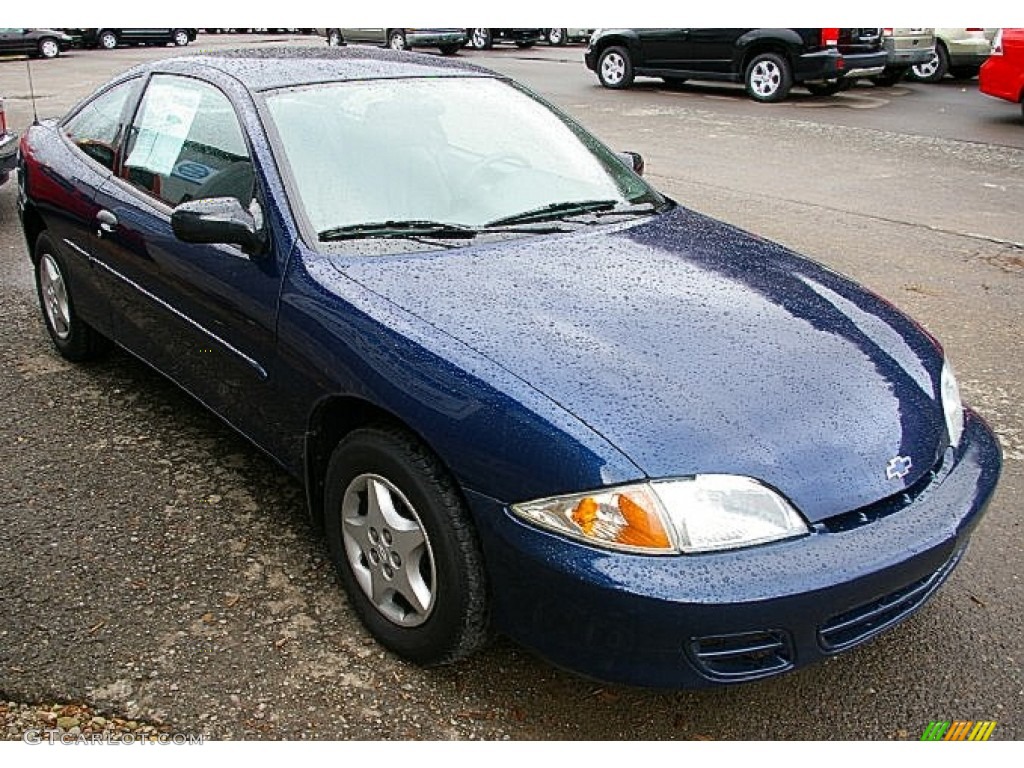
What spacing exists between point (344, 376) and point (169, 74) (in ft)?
6.42

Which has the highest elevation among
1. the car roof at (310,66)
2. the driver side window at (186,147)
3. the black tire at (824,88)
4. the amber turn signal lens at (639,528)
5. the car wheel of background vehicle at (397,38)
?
the car roof at (310,66)

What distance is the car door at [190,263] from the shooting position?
313 centimetres

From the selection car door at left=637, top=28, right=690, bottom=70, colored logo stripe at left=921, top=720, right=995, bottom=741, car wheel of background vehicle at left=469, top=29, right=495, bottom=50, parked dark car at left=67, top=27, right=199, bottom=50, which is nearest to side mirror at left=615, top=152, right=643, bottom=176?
colored logo stripe at left=921, top=720, right=995, bottom=741

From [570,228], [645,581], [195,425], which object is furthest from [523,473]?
[195,425]

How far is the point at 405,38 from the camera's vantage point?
23.6 meters

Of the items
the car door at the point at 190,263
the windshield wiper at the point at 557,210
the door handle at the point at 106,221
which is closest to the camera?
the car door at the point at 190,263

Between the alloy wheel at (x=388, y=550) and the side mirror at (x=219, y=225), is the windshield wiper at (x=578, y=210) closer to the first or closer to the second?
the side mirror at (x=219, y=225)

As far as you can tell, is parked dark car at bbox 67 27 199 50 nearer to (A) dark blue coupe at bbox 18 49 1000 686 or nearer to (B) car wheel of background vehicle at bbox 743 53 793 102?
(B) car wheel of background vehicle at bbox 743 53 793 102

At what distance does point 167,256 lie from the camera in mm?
3525

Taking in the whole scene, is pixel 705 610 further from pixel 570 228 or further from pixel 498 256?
pixel 570 228

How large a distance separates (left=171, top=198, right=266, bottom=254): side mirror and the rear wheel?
2875 centimetres

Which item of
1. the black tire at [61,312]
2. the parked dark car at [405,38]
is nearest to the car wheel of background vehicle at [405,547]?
the black tire at [61,312]

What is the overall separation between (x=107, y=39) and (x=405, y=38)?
10.6 meters

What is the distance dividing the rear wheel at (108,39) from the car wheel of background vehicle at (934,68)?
71.7ft
